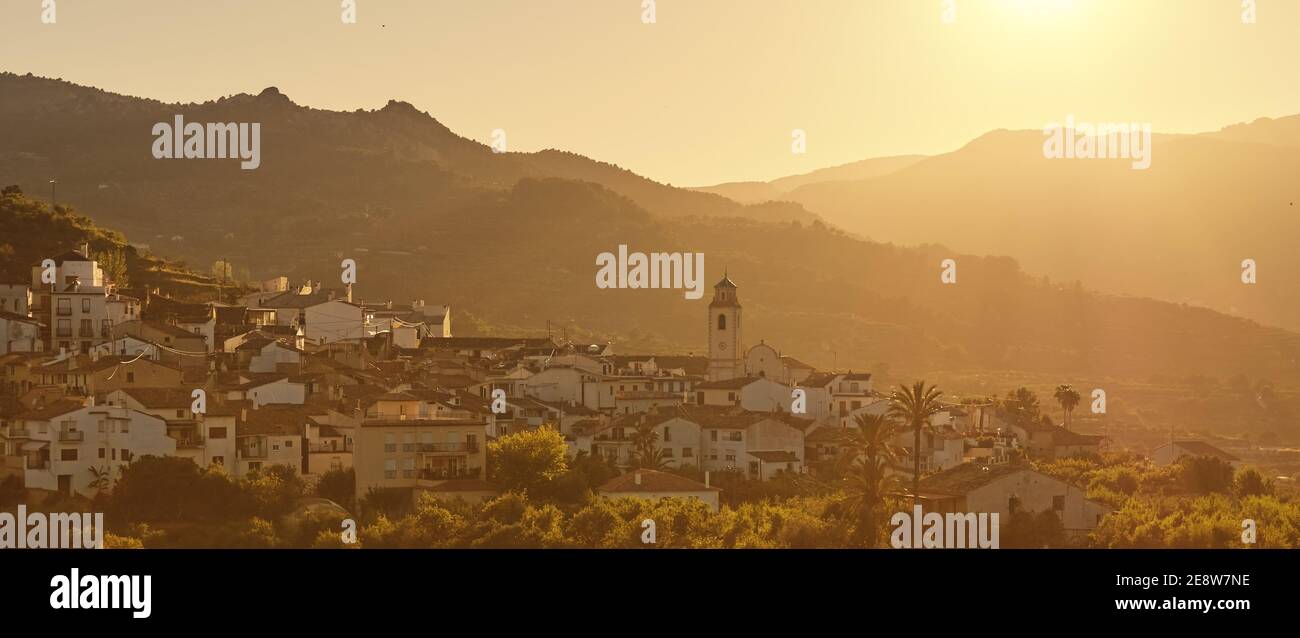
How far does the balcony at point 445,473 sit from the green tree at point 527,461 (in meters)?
0.48

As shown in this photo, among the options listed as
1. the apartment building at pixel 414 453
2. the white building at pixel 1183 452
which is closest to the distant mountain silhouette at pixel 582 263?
the white building at pixel 1183 452

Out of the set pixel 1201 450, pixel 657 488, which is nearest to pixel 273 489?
pixel 657 488

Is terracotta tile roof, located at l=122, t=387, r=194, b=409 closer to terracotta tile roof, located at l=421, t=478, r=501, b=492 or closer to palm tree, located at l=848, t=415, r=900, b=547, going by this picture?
terracotta tile roof, located at l=421, t=478, r=501, b=492

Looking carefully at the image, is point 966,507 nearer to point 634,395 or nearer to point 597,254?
point 634,395

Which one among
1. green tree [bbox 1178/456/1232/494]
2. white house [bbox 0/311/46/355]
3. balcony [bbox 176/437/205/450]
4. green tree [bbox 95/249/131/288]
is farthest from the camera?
green tree [bbox 95/249/131/288]

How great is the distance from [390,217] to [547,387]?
362ft

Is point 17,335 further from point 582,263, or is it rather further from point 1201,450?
point 582,263

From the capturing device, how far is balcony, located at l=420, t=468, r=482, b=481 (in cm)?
4006

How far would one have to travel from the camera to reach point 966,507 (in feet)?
124

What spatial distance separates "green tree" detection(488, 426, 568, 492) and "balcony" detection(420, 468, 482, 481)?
48 cm

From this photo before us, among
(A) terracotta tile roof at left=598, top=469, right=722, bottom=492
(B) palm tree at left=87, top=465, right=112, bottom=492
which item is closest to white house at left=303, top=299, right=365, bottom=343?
(B) palm tree at left=87, top=465, right=112, bottom=492

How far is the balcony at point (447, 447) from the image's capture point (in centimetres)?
4031

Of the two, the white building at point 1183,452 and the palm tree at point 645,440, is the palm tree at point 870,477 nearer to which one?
the palm tree at point 645,440
